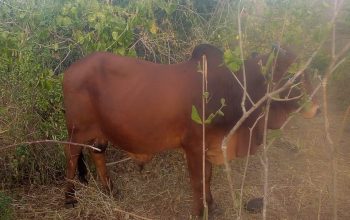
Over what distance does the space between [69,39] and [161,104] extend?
148 centimetres

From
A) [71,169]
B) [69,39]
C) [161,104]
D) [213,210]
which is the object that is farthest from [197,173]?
[69,39]

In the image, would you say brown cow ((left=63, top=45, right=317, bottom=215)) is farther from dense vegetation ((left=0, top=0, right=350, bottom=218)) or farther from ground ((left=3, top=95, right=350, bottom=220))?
dense vegetation ((left=0, top=0, right=350, bottom=218))

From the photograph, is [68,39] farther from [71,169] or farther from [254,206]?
[254,206]

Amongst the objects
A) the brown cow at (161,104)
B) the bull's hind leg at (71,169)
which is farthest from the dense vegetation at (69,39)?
the brown cow at (161,104)

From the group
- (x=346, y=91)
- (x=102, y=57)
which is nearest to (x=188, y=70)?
(x=102, y=57)

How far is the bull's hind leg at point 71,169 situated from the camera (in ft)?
13.6

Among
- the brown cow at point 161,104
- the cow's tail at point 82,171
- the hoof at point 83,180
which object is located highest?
the brown cow at point 161,104

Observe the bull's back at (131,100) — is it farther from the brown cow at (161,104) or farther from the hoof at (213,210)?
the hoof at (213,210)

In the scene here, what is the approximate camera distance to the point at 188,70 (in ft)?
12.5

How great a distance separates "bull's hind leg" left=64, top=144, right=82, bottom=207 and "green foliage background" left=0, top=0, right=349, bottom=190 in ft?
1.35

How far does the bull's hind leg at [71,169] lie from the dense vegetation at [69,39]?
0.41 meters

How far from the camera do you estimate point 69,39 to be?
4754 mm

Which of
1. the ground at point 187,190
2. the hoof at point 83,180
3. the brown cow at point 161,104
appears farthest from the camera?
the hoof at point 83,180

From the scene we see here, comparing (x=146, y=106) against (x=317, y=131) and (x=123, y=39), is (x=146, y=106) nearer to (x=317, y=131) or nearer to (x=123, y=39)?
(x=123, y=39)
